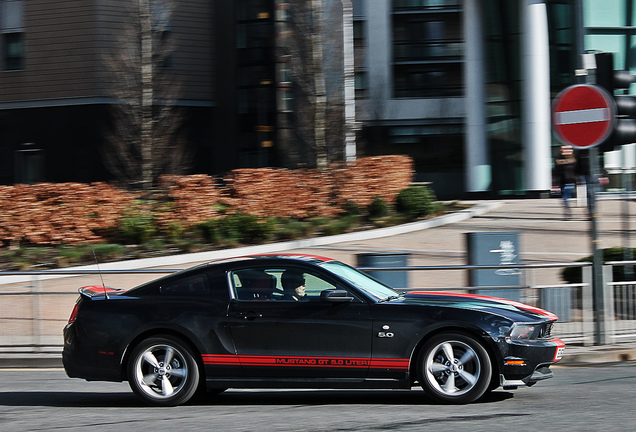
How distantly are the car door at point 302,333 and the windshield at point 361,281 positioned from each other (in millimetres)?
162

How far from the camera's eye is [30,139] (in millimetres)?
32844

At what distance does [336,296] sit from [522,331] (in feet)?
5.17

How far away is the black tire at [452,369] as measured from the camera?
714 centimetres

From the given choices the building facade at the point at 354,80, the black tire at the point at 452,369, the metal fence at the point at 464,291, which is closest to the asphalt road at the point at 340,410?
Result: the black tire at the point at 452,369

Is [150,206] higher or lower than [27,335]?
higher

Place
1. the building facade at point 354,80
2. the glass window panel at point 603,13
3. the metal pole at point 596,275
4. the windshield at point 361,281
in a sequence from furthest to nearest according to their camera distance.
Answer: the building facade at point 354,80
the glass window panel at point 603,13
the metal pole at point 596,275
the windshield at point 361,281

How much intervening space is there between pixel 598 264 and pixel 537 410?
11.6ft

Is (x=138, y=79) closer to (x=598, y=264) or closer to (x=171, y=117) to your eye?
(x=171, y=117)

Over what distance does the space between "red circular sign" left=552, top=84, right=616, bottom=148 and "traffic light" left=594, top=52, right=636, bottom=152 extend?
5.5 inches

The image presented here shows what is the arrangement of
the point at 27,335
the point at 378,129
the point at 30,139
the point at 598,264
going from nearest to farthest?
the point at 598,264 → the point at 27,335 → the point at 30,139 → the point at 378,129

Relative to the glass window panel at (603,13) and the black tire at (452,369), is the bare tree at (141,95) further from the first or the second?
the black tire at (452,369)

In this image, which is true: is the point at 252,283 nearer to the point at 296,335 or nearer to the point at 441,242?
the point at 296,335

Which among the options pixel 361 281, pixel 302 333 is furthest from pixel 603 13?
pixel 302 333

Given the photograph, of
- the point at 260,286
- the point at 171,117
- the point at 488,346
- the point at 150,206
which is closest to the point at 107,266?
the point at 150,206
